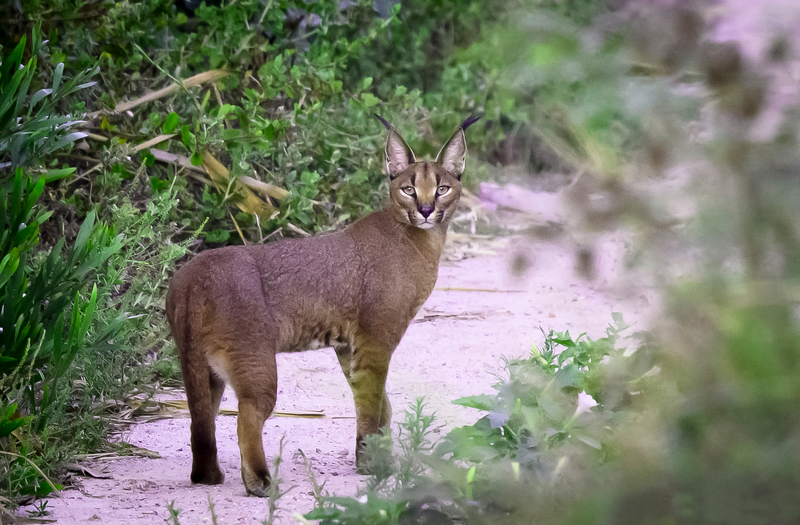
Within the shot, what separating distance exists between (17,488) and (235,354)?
0.87 m

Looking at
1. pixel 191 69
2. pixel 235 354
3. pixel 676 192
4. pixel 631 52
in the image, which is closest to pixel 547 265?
pixel 676 192

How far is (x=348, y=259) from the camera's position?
12.3ft

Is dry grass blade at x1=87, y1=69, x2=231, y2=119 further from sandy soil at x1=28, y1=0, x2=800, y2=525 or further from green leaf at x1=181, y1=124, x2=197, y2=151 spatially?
sandy soil at x1=28, y1=0, x2=800, y2=525

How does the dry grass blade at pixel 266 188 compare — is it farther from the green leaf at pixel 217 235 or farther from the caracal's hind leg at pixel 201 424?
the caracal's hind leg at pixel 201 424

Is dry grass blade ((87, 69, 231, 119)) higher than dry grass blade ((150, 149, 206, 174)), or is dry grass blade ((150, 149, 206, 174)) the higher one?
dry grass blade ((87, 69, 231, 119))

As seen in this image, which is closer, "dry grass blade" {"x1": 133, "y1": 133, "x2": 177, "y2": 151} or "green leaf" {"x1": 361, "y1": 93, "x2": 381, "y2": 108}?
"dry grass blade" {"x1": 133, "y1": 133, "x2": 177, "y2": 151}

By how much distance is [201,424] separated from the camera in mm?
3197

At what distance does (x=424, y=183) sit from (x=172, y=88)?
268 cm

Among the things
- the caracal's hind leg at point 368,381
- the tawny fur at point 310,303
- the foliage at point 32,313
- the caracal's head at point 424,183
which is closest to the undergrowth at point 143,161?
the foliage at point 32,313

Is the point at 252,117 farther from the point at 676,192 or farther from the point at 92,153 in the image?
the point at 676,192

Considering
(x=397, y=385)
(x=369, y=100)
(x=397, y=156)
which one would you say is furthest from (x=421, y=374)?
(x=369, y=100)

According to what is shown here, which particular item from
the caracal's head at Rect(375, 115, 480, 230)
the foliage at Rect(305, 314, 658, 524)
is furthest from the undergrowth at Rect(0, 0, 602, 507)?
the foliage at Rect(305, 314, 658, 524)

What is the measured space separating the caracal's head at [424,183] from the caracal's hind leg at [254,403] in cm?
100

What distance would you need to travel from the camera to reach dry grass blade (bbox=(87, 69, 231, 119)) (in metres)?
5.64
